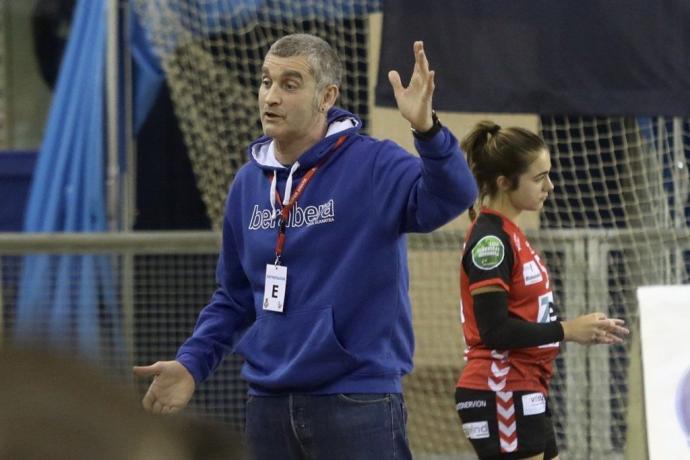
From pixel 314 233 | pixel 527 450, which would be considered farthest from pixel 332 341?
pixel 527 450

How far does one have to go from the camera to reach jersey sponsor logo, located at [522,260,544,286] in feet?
14.6

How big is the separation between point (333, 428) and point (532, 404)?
3.95ft

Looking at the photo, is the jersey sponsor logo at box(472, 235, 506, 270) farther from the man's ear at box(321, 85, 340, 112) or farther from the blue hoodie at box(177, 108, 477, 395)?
the man's ear at box(321, 85, 340, 112)

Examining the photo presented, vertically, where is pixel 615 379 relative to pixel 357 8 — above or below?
below

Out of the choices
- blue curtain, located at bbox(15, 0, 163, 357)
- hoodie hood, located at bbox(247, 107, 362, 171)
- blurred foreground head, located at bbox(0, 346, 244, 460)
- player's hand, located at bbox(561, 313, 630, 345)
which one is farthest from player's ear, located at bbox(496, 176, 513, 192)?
blurred foreground head, located at bbox(0, 346, 244, 460)

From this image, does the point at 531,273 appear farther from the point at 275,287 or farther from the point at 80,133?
the point at 80,133

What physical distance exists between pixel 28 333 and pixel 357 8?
6602mm

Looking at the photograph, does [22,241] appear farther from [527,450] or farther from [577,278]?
[527,450]

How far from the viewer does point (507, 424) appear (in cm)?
441

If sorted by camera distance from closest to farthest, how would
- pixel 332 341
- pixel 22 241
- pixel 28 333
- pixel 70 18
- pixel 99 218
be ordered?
1. pixel 28 333
2. pixel 332 341
3. pixel 22 241
4. pixel 99 218
5. pixel 70 18

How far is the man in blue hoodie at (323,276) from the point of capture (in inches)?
136

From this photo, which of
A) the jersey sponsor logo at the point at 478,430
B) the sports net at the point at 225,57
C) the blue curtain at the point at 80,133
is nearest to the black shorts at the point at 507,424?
the jersey sponsor logo at the point at 478,430

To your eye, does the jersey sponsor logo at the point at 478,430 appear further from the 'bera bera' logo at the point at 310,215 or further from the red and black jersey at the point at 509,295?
the 'bera bera' logo at the point at 310,215

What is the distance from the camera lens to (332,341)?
3441 millimetres
